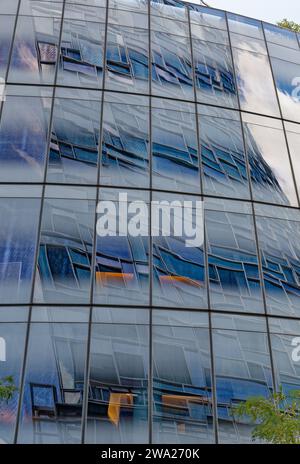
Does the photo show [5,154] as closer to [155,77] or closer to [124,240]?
[124,240]

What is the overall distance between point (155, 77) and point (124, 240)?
7.00 metres

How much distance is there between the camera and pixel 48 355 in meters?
14.9

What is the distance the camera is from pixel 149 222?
57.5 ft

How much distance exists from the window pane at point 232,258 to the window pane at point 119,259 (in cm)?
202

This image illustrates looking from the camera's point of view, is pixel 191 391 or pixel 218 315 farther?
pixel 218 315

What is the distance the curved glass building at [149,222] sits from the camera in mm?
14656

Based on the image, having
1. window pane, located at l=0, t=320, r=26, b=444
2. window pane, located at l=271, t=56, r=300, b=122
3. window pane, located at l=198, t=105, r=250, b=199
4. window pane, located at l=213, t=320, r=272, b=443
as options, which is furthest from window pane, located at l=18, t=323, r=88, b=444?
window pane, located at l=271, t=56, r=300, b=122

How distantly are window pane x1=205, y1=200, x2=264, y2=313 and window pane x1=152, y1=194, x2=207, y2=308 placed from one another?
354 mm

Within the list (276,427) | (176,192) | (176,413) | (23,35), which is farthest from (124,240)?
(23,35)

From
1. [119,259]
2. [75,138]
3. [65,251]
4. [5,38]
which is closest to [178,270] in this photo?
[119,259]

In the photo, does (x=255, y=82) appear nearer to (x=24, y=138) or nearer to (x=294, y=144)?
(x=294, y=144)

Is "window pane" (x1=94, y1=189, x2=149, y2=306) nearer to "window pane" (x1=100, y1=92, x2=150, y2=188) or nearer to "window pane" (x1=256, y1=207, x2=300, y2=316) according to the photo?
"window pane" (x1=100, y1=92, x2=150, y2=188)

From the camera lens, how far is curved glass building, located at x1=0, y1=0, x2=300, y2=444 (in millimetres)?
14656

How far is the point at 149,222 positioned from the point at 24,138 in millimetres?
4938
